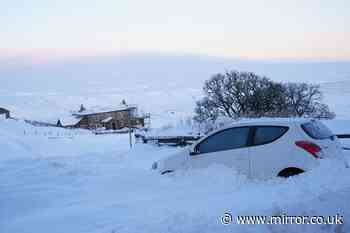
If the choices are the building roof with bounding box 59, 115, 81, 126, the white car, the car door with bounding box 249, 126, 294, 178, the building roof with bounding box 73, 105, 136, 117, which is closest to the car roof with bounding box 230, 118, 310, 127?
the white car

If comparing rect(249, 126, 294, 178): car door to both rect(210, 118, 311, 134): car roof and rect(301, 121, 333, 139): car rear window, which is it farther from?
rect(301, 121, 333, 139): car rear window

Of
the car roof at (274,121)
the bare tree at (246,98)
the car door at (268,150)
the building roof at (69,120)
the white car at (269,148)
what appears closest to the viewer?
the white car at (269,148)

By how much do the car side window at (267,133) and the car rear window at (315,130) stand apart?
0.36m

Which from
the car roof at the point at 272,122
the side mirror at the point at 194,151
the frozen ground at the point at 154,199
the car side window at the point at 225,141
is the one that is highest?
the car roof at the point at 272,122

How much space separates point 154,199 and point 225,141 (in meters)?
2.28

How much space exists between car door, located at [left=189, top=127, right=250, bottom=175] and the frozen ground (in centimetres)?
20

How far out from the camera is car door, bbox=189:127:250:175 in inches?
306

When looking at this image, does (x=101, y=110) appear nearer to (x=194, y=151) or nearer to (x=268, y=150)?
(x=194, y=151)

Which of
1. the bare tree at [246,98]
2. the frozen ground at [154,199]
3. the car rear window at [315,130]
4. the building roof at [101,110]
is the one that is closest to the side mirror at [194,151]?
the frozen ground at [154,199]

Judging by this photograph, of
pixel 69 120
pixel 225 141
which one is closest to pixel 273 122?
pixel 225 141

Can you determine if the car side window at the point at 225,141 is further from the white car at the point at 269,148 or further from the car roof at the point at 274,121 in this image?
the car roof at the point at 274,121

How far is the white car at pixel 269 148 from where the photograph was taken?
287 inches

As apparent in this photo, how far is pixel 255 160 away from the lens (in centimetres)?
764

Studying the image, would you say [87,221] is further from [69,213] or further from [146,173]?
[146,173]
